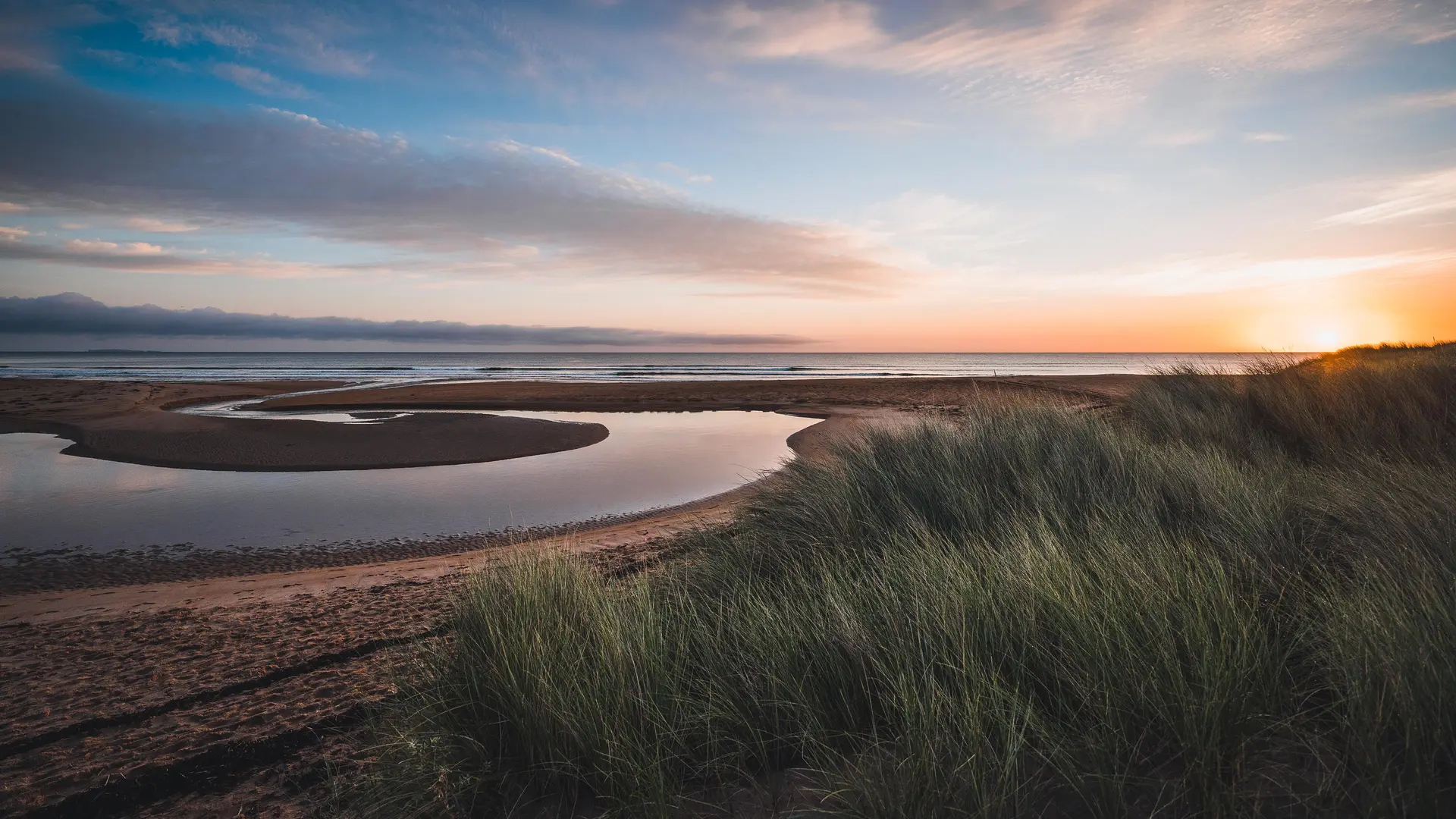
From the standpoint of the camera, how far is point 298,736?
11.0ft

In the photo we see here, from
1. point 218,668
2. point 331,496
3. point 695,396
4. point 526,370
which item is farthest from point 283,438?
point 526,370

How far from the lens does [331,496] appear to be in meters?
10.8

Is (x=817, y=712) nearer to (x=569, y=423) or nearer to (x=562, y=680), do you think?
(x=562, y=680)

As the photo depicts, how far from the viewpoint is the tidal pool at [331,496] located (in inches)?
338

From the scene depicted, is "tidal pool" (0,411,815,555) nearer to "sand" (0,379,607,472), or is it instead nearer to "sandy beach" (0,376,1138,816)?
"sand" (0,379,607,472)

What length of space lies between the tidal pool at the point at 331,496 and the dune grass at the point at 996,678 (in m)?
6.24

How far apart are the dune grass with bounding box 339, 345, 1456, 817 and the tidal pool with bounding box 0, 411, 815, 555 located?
20.5 feet

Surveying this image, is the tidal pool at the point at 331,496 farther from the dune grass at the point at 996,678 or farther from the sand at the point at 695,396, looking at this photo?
the sand at the point at 695,396

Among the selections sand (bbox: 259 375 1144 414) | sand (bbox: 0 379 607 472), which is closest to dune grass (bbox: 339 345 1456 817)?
sand (bbox: 0 379 607 472)

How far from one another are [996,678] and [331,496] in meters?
11.3

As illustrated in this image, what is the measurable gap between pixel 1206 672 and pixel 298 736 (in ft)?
13.3

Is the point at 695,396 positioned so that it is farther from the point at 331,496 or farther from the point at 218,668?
the point at 218,668

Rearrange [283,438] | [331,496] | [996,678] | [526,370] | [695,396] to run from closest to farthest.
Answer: [996,678]
[331,496]
[283,438]
[695,396]
[526,370]

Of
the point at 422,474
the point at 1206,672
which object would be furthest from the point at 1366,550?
the point at 422,474
